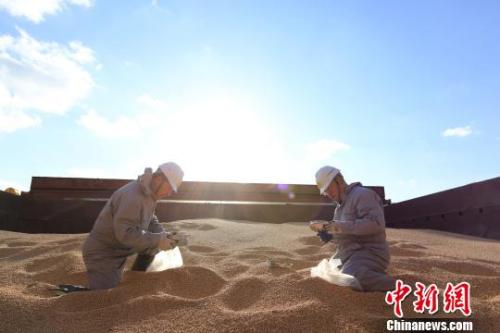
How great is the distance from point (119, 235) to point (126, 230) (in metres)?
0.07

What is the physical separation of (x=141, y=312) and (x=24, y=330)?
25.2 inches

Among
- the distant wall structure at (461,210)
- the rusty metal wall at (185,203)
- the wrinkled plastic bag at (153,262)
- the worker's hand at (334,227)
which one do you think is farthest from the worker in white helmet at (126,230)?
the distant wall structure at (461,210)

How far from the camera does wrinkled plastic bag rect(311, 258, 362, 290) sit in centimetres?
281

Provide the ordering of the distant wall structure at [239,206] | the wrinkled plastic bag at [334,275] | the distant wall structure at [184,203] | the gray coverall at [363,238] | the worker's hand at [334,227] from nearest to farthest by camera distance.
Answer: the wrinkled plastic bag at [334,275] → the gray coverall at [363,238] → the worker's hand at [334,227] → the distant wall structure at [239,206] → the distant wall structure at [184,203]

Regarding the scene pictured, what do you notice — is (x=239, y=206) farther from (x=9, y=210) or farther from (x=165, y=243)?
(x=165, y=243)

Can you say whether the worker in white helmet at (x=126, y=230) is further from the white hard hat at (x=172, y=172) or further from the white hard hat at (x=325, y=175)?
the white hard hat at (x=325, y=175)

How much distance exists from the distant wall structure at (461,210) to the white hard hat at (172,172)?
5.19m

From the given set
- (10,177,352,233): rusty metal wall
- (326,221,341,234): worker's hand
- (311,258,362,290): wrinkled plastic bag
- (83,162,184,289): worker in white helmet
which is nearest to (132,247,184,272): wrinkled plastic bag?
(83,162,184,289): worker in white helmet

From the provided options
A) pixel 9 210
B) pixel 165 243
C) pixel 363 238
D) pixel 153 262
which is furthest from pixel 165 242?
pixel 9 210

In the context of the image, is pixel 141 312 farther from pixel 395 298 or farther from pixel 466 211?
pixel 466 211

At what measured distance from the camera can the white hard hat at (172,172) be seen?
11.2 feet

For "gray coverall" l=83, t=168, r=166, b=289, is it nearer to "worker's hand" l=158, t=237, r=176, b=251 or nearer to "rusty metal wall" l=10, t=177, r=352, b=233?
"worker's hand" l=158, t=237, r=176, b=251

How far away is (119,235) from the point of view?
3.14 meters

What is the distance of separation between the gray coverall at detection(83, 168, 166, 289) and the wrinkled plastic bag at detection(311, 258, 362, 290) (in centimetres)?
128
